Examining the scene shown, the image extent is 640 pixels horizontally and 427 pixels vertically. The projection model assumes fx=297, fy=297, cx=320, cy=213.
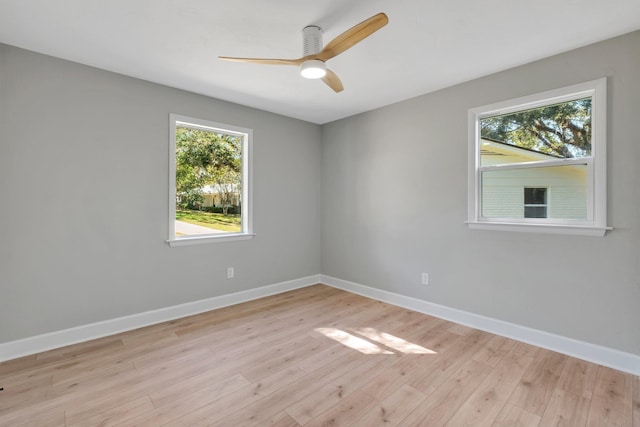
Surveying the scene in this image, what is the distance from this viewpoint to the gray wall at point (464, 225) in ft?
7.32

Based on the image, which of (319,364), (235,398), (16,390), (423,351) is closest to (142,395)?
(235,398)

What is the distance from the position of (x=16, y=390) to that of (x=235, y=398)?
147 centimetres

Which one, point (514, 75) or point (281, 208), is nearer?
point (514, 75)

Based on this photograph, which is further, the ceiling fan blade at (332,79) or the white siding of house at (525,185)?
the white siding of house at (525,185)

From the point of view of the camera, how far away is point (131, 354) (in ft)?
8.04

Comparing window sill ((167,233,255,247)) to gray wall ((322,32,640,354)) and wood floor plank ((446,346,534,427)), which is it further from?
wood floor plank ((446,346,534,427))

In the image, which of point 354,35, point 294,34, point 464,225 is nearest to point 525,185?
point 464,225

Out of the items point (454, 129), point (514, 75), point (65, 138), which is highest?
point (514, 75)

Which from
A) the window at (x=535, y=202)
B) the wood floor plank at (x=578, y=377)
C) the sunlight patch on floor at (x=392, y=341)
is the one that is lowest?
the wood floor plank at (x=578, y=377)

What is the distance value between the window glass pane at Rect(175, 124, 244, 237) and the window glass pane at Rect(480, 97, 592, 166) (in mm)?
2865

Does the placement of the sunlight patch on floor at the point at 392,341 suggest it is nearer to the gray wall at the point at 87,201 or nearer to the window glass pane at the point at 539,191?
the window glass pane at the point at 539,191

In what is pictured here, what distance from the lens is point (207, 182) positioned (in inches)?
141

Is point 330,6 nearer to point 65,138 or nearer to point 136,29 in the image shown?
point 136,29

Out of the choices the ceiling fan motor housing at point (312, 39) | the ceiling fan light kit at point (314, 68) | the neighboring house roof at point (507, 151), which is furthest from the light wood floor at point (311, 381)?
the ceiling fan motor housing at point (312, 39)
